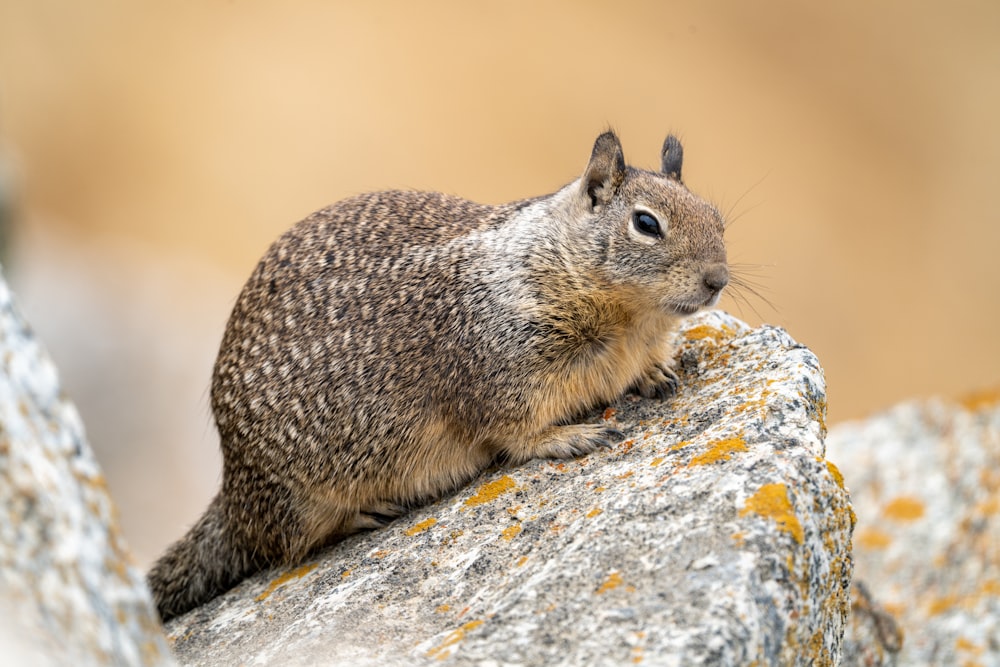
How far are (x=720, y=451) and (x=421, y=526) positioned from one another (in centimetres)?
162

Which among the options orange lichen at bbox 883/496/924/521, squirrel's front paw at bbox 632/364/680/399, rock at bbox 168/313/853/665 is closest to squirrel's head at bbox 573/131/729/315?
squirrel's front paw at bbox 632/364/680/399

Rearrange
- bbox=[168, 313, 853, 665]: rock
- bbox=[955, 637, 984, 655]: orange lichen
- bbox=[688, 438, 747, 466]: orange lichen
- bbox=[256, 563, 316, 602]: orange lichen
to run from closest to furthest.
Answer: bbox=[168, 313, 853, 665]: rock → bbox=[688, 438, 747, 466]: orange lichen → bbox=[256, 563, 316, 602]: orange lichen → bbox=[955, 637, 984, 655]: orange lichen

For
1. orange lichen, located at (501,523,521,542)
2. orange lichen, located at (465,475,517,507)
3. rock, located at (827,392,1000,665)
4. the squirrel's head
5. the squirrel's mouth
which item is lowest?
rock, located at (827,392,1000,665)

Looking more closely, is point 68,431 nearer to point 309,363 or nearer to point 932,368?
point 309,363

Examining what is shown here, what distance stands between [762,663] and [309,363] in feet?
10.2

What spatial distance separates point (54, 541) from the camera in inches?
104

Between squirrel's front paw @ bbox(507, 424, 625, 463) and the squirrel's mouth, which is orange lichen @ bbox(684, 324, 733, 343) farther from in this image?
squirrel's front paw @ bbox(507, 424, 625, 463)

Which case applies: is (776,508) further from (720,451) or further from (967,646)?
(967,646)

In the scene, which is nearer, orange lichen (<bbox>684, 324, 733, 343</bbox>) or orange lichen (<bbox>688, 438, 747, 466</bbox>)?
orange lichen (<bbox>688, 438, 747, 466</bbox>)

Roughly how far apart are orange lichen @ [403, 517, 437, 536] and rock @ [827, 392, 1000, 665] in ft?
7.77

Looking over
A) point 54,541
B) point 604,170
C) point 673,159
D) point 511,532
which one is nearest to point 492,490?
point 511,532

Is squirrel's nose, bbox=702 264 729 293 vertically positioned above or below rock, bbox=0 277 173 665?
above

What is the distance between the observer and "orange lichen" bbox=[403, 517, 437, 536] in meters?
5.12

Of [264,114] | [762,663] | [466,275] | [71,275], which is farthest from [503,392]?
[264,114]
